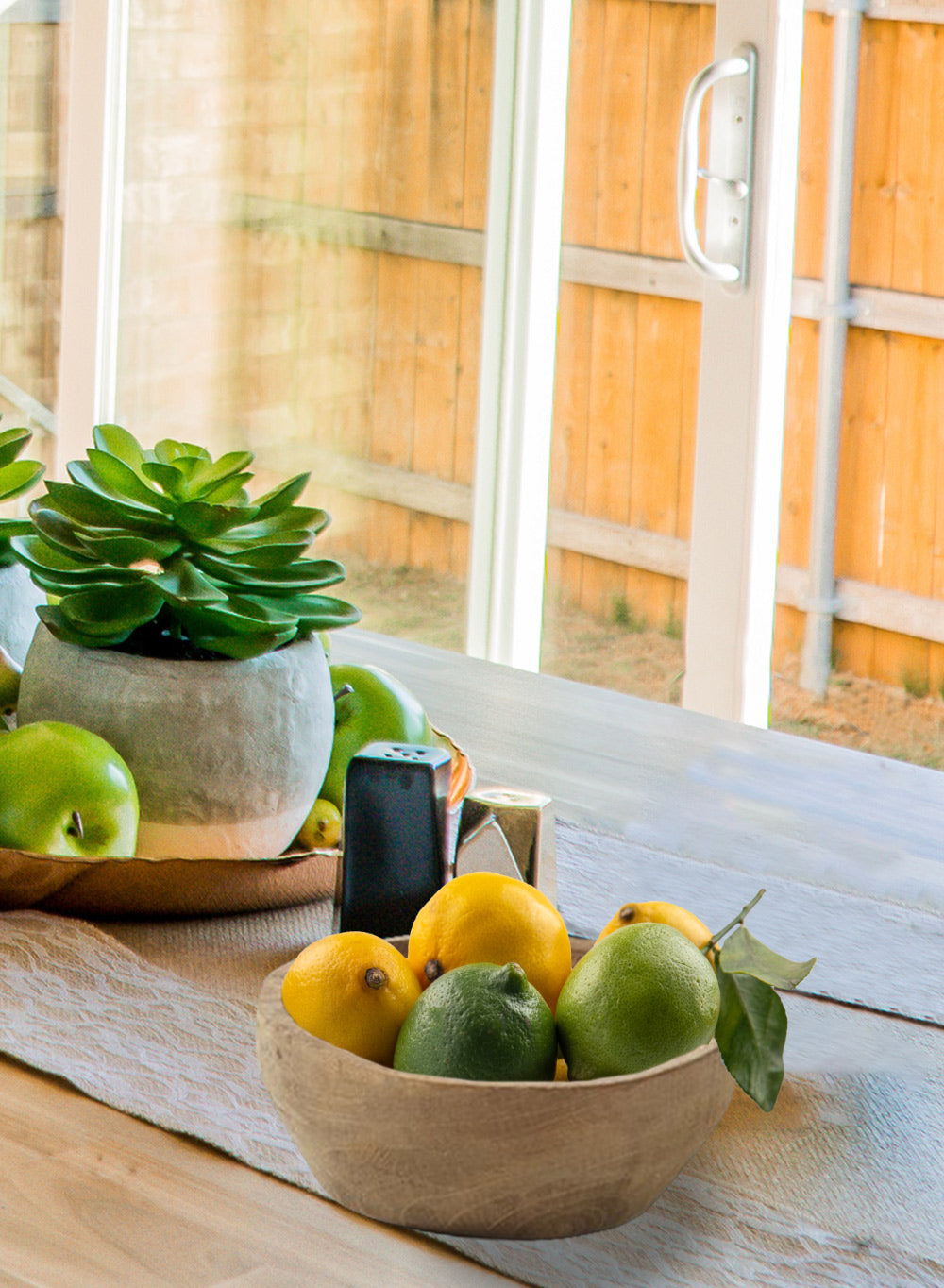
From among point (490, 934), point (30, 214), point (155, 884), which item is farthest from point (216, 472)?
point (30, 214)

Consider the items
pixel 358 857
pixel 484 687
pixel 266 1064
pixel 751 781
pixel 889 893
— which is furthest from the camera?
pixel 484 687

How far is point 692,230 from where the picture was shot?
8.07ft

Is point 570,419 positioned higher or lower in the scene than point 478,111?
lower

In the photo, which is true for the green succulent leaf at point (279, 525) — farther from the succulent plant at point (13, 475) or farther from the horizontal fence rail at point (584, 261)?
the horizontal fence rail at point (584, 261)

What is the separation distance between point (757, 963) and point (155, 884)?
344 mm

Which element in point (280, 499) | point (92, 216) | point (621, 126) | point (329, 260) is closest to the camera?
point (280, 499)

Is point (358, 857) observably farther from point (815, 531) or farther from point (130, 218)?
point (130, 218)

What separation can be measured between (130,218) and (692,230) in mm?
1588

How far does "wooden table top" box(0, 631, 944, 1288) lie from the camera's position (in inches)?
21.3

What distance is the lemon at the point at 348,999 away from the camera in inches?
22.1

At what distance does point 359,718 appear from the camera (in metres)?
0.92

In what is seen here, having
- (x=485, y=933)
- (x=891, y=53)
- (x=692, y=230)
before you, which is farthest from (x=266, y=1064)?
(x=891, y=53)

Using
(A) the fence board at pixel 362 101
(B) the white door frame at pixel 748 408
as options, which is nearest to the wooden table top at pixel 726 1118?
(B) the white door frame at pixel 748 408

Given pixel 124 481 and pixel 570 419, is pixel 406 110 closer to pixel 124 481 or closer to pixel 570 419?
pixel 570 419
